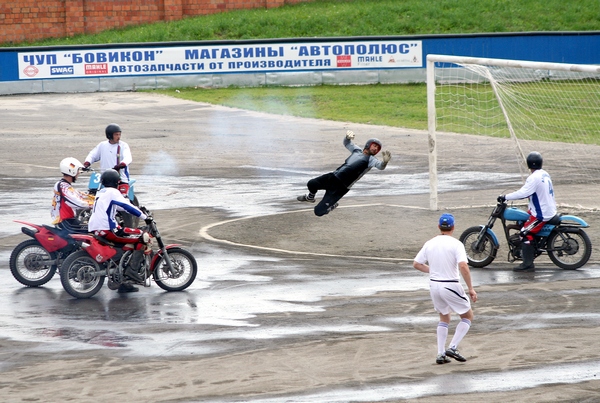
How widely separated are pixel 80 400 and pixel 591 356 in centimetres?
527

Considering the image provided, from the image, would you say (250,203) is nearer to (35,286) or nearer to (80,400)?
(35,286)

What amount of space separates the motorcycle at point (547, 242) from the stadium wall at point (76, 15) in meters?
37.0

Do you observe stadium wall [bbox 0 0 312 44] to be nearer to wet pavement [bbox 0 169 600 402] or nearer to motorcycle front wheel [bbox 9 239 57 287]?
wet pavement [bbox 0 169 600 402]

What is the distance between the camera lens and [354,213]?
19.9m

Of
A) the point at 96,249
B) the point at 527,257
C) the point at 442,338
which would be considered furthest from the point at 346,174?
the point at 442,338

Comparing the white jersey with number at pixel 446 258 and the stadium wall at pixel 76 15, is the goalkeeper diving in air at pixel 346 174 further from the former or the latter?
the stadium wall at pixel 76 15

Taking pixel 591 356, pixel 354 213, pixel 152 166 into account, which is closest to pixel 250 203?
pixel 354 213

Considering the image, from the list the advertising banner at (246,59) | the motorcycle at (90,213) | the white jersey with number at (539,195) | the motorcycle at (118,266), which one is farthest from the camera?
the advertising banner at (246,59)

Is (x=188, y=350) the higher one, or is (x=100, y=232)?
(x=100, y=232)

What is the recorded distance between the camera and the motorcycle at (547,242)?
15.3 metres

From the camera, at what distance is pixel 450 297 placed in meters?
10.3

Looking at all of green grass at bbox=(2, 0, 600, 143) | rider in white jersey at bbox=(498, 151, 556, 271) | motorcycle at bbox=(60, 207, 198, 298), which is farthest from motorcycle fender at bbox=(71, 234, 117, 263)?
green grass at bbox=(2, 0, 600, 143)

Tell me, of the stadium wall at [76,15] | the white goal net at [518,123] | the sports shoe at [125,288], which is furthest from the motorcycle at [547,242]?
the stadium wall at [76,15]

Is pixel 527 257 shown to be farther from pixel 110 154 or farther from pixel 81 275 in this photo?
pixel 110 154
